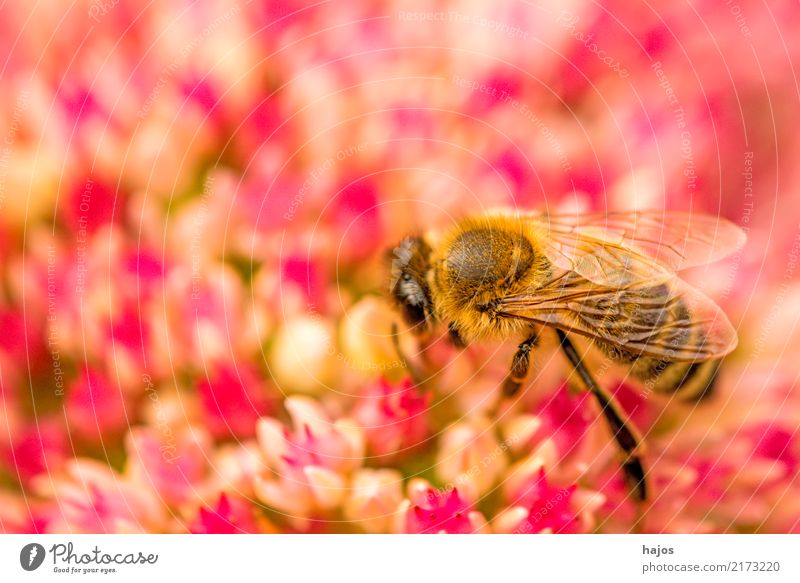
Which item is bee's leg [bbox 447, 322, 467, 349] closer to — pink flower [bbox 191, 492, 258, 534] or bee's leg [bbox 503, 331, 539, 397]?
bee's leg [bbox 503, 331, 539, 397]

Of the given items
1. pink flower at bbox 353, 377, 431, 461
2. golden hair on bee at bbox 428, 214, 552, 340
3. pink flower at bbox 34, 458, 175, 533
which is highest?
golden hair on bee at bbox 428, 214, 552, 340

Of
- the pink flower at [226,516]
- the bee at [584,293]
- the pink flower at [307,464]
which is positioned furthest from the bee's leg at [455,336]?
the pink flower at [226,516]

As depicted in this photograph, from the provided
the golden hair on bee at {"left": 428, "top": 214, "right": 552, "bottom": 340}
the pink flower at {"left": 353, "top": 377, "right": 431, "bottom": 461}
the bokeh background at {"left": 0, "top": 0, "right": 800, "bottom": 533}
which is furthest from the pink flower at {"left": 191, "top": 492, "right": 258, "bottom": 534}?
the golden hair on bee at {"left": 428, "top": 214, "right": 552, "bottom": 340}

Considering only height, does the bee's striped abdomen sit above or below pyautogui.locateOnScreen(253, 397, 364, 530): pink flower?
above

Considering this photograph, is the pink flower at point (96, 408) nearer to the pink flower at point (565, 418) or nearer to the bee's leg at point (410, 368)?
the bee's leg at point (410, 368)

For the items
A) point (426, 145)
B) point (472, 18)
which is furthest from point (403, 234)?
point (472, 18)
